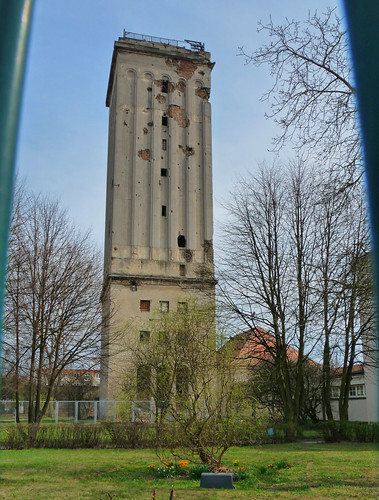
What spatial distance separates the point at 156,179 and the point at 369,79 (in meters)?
36.7

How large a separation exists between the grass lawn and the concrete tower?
59.3ft

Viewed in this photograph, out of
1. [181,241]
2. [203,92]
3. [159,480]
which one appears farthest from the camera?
[203,92]

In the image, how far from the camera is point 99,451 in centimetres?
1738

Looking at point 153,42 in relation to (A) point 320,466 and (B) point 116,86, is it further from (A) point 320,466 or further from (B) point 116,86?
(A) point 320,466

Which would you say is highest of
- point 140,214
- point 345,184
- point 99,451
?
point 140,214

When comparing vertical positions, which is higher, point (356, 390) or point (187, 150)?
point (187, 150)

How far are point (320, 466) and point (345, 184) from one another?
7580 mm

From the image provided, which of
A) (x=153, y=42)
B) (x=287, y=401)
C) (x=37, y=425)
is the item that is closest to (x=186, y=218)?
(x=153, y=42)

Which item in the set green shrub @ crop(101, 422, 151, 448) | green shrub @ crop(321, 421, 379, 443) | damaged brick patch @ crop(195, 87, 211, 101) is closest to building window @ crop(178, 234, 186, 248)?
damaged brick patch @ crop(195, 87, 211, 101)

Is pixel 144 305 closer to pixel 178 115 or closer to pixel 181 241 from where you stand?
pixel 181 241

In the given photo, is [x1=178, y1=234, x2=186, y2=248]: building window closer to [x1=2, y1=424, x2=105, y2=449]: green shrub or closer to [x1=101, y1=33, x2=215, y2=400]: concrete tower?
[x1=101, y1=33, x2=215, y2=400]: concrete tower

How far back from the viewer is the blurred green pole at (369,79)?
747mm

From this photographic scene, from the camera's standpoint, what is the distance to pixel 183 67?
3981 centimetres

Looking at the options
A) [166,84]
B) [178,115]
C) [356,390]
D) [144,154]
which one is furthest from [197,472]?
[166,84]
